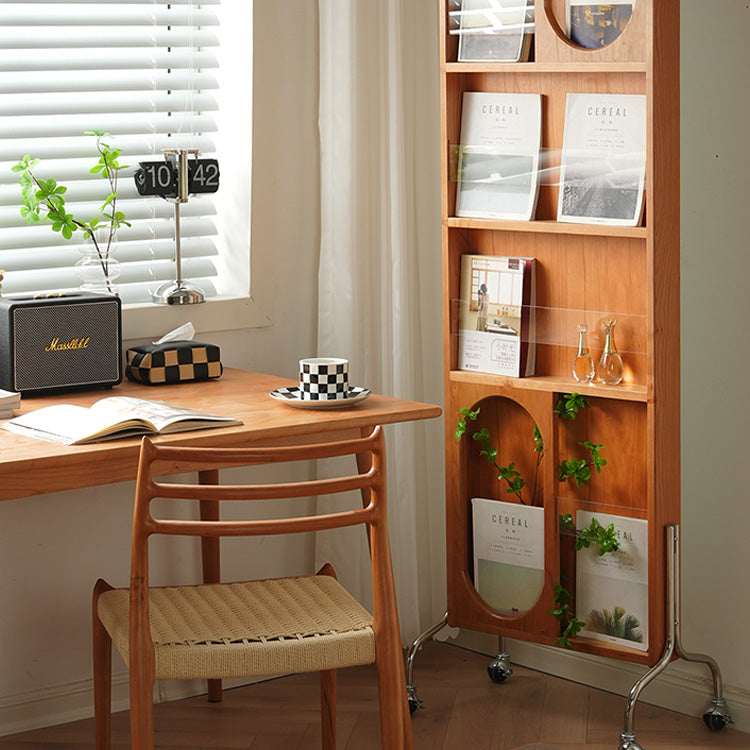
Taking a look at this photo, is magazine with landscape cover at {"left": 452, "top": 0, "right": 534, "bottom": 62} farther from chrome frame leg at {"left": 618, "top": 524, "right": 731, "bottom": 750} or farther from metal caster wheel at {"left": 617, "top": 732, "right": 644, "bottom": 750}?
metal caster wheel at {"left": 617, "top": 732, "right": 644, "bottom": 750}

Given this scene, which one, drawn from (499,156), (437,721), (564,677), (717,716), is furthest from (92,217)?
(717,716)

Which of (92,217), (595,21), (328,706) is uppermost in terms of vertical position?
(595,21)

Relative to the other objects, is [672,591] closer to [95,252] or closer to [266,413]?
[266,413]

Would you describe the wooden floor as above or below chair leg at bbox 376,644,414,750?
below

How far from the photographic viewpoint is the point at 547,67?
251cm

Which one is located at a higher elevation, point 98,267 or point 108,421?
point 98,267

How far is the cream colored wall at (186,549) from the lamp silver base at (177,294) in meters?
0.11

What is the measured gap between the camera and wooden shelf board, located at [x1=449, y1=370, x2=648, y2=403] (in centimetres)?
246

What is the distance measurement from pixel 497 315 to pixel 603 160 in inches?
16.6

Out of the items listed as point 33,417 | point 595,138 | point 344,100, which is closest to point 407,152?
point 344,100

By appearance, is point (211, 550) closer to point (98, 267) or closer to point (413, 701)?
point (413, 701)

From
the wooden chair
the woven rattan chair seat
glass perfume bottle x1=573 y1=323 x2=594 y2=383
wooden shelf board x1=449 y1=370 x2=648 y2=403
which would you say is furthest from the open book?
glass perfume bottle x1=573 y1=323 x2=594 y2=383

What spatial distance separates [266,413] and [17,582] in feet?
2.57

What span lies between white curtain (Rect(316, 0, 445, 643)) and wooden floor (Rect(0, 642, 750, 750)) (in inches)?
11.6
